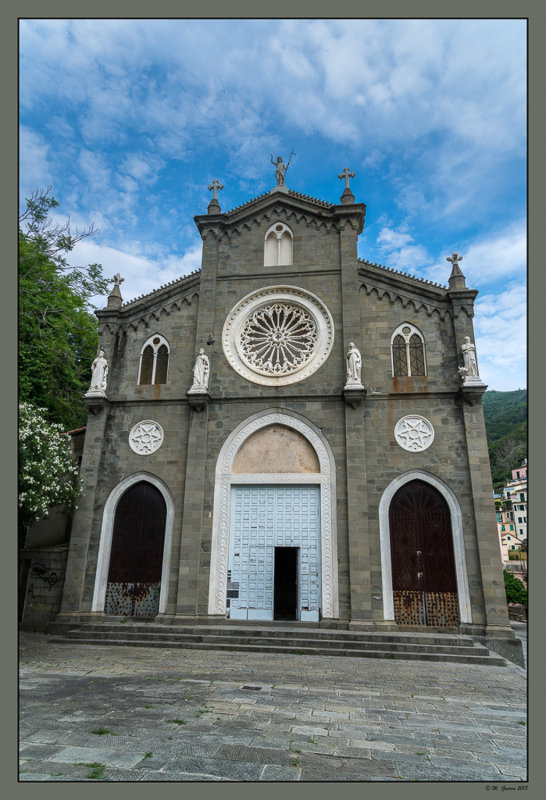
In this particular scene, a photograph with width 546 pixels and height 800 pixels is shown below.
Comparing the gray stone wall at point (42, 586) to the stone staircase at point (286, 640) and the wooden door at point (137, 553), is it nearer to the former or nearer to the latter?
the stone staircase at point (286, 640)

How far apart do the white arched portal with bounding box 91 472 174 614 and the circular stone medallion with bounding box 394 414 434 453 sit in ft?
28.0

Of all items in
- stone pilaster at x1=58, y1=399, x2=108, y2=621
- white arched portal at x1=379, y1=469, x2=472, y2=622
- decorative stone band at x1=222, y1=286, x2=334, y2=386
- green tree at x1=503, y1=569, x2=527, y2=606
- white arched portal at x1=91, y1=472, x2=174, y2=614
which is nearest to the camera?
white arched portal at x1=379, y1=469, x2=472, y2=622

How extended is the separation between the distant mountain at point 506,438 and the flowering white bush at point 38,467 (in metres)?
55.1

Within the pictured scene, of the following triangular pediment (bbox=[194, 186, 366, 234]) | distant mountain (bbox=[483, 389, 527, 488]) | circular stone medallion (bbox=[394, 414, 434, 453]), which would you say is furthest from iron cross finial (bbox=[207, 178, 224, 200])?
distant mountain (bbox=[483, 389, 527, 488])

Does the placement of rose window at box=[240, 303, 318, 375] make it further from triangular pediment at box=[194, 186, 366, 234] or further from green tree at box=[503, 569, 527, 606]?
green tree at box=[503, 569, 527, 606]

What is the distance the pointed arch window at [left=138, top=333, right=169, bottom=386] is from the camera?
20.1 metres

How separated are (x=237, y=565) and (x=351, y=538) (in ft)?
13.5

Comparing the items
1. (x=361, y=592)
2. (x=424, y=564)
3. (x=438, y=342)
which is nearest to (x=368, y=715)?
(x=361, y=592)

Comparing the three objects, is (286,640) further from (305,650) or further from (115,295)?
(115,295)

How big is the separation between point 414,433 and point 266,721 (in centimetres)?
1180

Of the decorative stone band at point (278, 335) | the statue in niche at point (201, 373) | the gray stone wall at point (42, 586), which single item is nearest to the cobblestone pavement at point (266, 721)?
the gray stone wall at point (42, 586)

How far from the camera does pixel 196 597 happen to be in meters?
16.6

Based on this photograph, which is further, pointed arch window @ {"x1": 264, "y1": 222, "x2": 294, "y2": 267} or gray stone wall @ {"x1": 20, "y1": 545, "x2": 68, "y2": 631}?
pointed arch window @ {"x1": 264, "y1": 222, "x2": 294, "y2": 267}

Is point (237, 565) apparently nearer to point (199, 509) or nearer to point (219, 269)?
point (199, 509)
